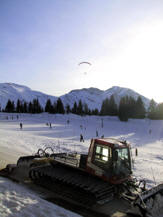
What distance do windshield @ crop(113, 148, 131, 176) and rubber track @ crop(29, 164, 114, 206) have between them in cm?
79

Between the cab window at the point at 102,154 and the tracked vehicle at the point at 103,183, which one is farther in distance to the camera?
the cab window at the point at 102,154

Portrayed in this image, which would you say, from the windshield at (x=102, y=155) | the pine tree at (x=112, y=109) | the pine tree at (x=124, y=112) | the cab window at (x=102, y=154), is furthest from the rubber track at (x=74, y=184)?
the pine tree at (x=112, y=109)

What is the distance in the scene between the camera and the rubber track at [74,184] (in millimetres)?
6656

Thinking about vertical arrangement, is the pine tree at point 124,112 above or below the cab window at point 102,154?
above

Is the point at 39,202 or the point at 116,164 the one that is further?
the point at 116,164

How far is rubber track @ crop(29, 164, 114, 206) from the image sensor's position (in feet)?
21.8

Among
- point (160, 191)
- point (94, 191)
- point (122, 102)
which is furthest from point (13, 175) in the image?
point (122, 102)

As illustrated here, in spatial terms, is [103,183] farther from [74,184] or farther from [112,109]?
[112,109]

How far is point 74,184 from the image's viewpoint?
23.5 ft

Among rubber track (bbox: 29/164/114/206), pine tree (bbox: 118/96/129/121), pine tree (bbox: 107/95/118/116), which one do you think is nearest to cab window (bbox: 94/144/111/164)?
rubber track (bbox: 29/164/114/206)

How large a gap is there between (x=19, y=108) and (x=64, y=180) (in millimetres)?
94667

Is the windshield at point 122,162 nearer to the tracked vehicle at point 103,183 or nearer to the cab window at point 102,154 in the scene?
the tracked vehicle at point 103,183

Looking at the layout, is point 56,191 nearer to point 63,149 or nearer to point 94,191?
point 94,191

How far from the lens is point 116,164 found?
730 cm
